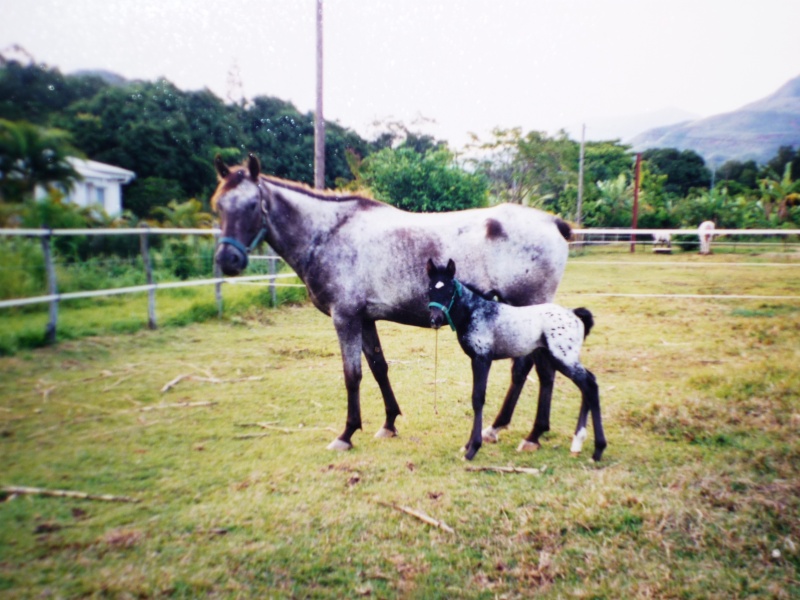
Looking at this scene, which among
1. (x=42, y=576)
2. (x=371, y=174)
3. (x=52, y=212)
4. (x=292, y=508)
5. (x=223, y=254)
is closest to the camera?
Result: (x=52, y=212)

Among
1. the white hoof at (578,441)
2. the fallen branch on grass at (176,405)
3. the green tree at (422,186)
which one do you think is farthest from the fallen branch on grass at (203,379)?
the green tree at (422,186)

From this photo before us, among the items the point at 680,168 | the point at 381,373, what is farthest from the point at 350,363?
the point at 680,168

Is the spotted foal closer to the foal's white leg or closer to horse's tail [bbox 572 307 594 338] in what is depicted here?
horse's tail [bbox 572 307 594 338]

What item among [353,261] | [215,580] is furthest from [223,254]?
[215,580]

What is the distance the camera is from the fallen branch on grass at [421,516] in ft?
8.64

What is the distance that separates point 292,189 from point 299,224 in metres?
0.27

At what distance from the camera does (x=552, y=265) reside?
3.74 m

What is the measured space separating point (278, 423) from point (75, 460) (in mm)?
1421

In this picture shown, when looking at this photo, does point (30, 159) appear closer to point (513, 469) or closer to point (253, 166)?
point (253, 166)

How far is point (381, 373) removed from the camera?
3973mm

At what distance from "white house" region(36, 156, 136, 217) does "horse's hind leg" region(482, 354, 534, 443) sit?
→ 9.72 feet

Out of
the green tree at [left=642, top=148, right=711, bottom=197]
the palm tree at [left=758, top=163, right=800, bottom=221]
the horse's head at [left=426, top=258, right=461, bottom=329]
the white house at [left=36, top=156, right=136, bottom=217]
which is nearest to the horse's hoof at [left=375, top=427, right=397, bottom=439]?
the horse's head at [left=426, top=258, right=461, bottom=329]

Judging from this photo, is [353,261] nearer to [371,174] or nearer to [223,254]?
[223,254]

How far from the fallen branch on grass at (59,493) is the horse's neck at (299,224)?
1830 mm
